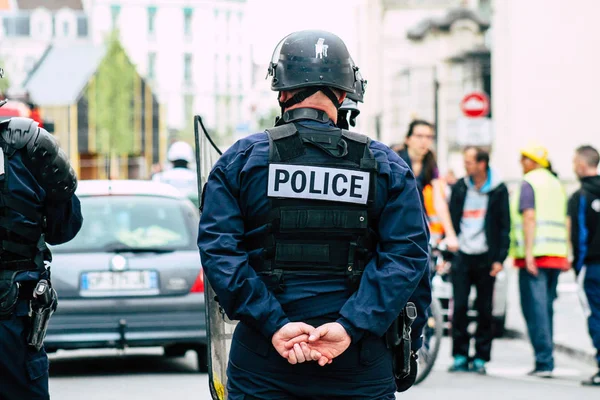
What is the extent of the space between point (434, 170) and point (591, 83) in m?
17.3

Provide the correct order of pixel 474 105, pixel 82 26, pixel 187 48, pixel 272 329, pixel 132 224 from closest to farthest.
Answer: pixel 272 329 → pixel 132 224 → pixel 474 105 → pixel 82 26 → pixel 187 48

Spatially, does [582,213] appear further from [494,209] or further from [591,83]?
[591,83]

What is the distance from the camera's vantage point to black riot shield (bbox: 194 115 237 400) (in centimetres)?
444

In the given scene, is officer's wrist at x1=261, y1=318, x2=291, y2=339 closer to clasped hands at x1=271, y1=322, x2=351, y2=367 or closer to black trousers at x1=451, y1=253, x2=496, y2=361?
clasped hands at x1=271, y1=322, x2=351, y2=367

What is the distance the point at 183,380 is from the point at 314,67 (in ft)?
18.2

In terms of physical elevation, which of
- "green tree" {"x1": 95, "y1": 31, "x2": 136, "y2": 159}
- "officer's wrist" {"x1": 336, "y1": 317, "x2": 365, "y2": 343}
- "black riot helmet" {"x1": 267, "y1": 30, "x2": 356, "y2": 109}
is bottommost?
"officer's wrist" {"x1": 336, "y1": 317, "x2": 365, "y2": 343}

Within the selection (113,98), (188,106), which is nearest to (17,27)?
(188,106)

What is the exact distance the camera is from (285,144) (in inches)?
160

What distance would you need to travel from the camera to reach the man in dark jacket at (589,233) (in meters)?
9.95

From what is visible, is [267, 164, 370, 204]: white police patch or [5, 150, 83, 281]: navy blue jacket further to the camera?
[5, 150, 83, 281]: navy blue jacket

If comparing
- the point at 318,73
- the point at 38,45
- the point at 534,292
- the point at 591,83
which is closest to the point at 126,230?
the point at 534,292

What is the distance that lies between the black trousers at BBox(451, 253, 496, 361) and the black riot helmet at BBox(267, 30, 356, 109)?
6.32 meters

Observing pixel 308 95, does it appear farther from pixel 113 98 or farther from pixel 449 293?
pixel 113 98

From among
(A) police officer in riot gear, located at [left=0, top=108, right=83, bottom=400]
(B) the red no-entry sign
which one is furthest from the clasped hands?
(B) the red no-entry sign
